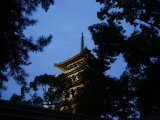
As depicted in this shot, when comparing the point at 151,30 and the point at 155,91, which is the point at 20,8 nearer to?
the point at 151,30

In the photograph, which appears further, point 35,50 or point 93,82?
point 93,82

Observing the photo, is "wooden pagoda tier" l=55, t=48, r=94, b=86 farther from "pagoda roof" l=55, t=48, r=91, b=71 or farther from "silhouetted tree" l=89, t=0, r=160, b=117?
"silhouetted tree" l=89, t=0, r=160, b=117

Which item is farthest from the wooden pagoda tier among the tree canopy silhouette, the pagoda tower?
the tree canopy silhouette

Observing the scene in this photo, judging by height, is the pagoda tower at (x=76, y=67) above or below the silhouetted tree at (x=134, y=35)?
above

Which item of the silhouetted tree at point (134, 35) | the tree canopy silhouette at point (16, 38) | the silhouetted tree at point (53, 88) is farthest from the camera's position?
the silhouetted tree at point (53, 88)

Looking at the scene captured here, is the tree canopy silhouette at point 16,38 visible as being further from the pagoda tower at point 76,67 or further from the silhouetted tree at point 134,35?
the pagoda tower at point 76,67

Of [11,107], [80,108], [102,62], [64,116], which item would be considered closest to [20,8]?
[11,107]

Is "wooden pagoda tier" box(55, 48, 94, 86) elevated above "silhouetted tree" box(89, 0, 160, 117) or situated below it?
above

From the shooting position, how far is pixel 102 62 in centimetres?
3162

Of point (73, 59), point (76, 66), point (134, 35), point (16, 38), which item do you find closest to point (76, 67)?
point (76, 66)

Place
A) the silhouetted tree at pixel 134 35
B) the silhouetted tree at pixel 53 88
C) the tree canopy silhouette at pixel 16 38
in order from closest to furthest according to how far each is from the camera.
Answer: the tree canopy silhouette at pixel 16 38 → the silhouetted tree at pixel 134 35 → the silhouetted tree at pixel 53 88

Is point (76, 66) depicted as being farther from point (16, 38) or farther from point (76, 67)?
point (16, 38)

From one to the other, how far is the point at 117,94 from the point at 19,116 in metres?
21.6

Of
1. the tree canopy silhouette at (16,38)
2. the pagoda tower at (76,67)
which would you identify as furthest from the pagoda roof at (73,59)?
the tree canopy silhouette at (16,38)
